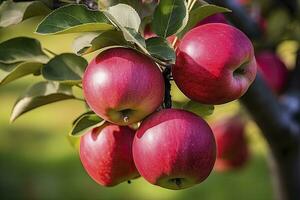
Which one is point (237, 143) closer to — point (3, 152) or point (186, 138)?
point (186, 138)

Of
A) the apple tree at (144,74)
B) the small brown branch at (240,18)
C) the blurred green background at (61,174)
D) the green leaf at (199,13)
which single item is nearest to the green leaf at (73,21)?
the apple tree at (144,74)

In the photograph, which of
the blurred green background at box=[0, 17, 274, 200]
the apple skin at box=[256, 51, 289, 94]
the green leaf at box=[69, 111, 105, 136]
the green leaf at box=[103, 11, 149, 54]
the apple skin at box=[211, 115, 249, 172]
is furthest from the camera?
the blurred green background at box=[0, 17, 274, 200]

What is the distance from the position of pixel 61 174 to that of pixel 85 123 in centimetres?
296

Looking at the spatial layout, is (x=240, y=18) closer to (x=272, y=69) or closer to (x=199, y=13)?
(x=272, y=69)

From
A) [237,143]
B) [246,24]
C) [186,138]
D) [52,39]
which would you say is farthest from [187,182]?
[52,39]

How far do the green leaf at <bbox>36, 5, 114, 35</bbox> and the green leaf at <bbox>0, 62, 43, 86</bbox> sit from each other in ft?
0.41

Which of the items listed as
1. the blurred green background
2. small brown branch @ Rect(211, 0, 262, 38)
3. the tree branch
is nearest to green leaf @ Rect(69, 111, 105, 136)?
small brown branch @ Rect(211, 0, 262, 38)

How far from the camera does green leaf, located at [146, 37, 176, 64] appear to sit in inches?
30.4

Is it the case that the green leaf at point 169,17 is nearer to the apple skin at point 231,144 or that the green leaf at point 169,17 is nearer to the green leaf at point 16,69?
the green leaf at point 16,69

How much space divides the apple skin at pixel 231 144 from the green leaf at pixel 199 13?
3.01ft

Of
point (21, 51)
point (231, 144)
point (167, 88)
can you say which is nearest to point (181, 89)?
point (167, 88)

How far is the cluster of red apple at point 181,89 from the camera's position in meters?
0.78

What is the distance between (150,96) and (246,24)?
652 mm

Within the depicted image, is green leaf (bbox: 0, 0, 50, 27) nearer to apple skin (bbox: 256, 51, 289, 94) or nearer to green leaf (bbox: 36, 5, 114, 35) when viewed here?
green leaf (bbox: 36, 5, 114, 35)
